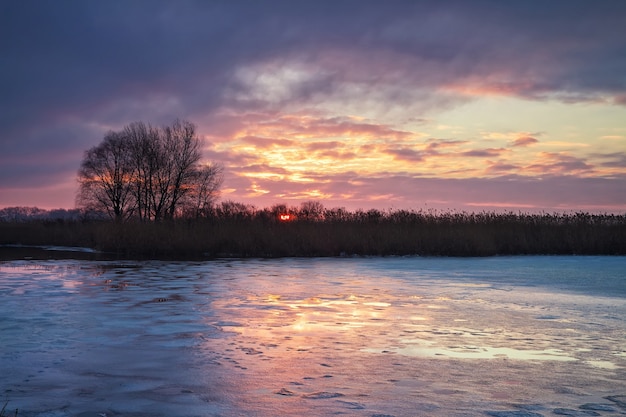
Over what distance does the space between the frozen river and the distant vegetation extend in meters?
9.11

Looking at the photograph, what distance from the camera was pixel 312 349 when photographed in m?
5.07

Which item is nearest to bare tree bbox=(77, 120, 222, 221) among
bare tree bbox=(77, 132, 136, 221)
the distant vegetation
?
bare tree bbox=(77, 132, 136, 221)

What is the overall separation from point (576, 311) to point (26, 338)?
20.5 feet

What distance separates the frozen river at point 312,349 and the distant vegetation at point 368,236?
911cm

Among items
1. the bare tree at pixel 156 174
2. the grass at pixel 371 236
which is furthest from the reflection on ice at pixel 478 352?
the bare tree at pixel 156 174

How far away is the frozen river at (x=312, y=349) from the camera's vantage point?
11.6 ft

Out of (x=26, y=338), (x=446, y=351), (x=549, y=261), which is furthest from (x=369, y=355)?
(x=549, y=261)

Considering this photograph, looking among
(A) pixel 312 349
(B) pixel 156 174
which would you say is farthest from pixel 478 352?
(B) pixel 156 174

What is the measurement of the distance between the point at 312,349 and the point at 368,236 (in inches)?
598

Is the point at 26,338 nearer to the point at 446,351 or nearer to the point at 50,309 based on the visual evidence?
the point at 50,309

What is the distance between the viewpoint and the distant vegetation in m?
19.7

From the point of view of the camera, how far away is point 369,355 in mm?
4844

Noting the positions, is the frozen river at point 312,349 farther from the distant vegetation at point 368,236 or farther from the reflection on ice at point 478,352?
the distant vegetation at point 368,236

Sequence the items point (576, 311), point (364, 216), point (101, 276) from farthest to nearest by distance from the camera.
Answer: point (364, 216), point (101, 276), point (576, 311)
